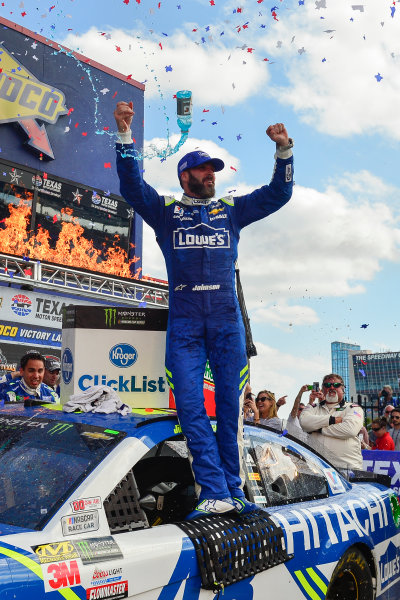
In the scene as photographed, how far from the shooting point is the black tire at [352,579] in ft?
11.4

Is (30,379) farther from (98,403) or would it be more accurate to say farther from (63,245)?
(63,245)

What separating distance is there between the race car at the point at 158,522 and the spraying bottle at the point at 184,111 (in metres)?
2.28

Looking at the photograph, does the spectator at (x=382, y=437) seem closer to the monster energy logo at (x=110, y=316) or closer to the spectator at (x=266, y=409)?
the spectator at (x=266, y=409)

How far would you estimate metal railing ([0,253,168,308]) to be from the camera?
15.2 metres

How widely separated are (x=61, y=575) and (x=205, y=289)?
5.87ft

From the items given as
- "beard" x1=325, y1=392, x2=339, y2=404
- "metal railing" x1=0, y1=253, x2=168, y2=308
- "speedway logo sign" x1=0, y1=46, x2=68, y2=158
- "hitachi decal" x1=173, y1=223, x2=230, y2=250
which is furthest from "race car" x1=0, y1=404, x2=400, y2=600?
"speedway logo sign" x1=0, y1=46, x2=68, y2=158

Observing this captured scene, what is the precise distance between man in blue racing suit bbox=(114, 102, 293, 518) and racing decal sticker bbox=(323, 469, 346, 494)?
0.85 metres

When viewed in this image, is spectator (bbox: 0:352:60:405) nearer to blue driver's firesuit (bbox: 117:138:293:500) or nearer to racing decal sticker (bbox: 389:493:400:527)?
blue driver's firesuit (bbox: 117:138:293:500)

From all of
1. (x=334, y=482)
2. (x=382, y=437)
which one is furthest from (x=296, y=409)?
(x=334, y=482)

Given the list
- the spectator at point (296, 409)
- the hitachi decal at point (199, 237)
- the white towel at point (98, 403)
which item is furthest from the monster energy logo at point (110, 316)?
the spectator at point (296, 409)

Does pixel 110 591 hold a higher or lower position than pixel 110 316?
lower

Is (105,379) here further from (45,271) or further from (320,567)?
(45,271)

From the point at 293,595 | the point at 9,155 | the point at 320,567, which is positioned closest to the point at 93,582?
the point at 293,595

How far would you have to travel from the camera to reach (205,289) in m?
3.48
